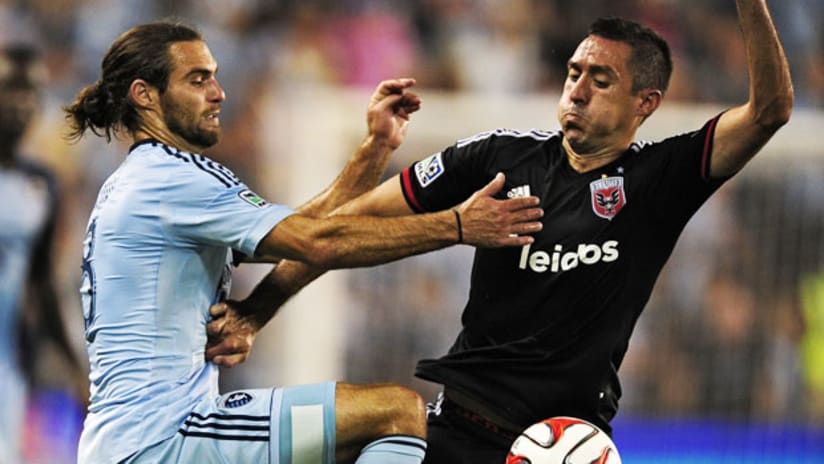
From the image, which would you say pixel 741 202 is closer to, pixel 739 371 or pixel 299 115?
pixel 739 371

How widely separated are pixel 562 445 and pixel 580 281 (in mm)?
604

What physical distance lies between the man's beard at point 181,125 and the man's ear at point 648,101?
1.54m

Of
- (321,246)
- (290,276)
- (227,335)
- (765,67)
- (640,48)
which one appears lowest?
(227,335)

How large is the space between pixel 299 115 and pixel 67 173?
1705mm

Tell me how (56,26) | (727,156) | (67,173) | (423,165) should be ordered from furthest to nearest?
(56,26)
(67,173)
(423,165)
(727,156)

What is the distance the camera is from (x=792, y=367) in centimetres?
966

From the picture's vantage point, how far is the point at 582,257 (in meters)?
4.79

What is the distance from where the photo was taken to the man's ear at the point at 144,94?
195 inches

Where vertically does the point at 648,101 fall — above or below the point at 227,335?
above

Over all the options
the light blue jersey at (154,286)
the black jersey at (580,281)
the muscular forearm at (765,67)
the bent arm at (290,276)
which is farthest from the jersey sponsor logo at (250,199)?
the muscular forearm at (765,67)

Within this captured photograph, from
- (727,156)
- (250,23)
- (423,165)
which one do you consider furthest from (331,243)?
(250,23)

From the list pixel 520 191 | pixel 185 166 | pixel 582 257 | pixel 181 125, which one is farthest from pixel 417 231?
pixel 181 125

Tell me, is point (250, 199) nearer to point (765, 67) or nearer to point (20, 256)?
point (765, 67)

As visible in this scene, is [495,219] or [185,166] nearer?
[495,219]
